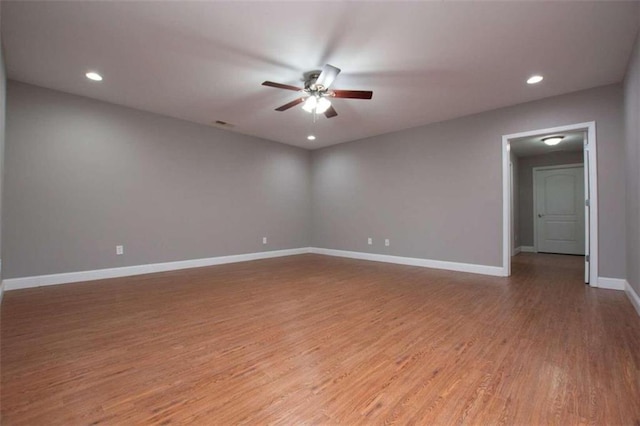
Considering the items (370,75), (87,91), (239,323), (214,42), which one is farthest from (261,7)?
(87,91)

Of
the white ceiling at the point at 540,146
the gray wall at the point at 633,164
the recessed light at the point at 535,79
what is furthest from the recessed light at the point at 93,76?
the white ceiling at the point at 540,146

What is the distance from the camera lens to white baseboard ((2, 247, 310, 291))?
3.62 m

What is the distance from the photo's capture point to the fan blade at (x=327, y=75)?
9.26ft

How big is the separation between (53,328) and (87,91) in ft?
10.0

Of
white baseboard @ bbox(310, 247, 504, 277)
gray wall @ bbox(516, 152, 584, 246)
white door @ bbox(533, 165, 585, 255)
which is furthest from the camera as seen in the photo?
gray wall @ bbox(516, 152, 584, 246)

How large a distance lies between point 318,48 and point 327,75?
26 centimetres

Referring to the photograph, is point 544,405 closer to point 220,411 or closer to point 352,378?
point 352,378

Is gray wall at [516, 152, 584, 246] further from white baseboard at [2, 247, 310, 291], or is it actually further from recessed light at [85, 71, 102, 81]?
recessed light at [85, 71, 102, 81]

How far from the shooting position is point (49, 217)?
12.4 ft

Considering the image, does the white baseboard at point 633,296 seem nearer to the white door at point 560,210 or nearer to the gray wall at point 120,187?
the white door at point 560,210

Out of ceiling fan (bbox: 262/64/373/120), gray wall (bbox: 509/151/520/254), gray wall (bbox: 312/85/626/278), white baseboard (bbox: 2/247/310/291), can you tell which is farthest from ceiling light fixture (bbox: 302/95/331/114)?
gray wall (bbox: 509/151/520/254)

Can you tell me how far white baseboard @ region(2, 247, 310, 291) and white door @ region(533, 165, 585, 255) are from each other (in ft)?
21.7

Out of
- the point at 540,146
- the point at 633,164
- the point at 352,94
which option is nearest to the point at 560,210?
the point at 540,146

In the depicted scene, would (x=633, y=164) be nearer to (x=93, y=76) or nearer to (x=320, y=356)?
(x=320, y=356)
